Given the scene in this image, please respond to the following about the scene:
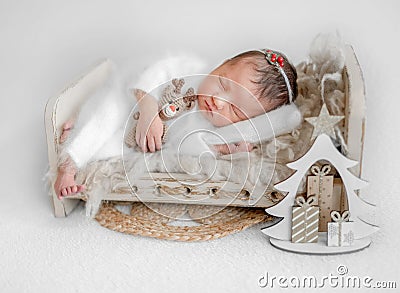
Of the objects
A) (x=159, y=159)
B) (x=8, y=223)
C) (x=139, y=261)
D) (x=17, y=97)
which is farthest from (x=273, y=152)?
(x=17, y=97)

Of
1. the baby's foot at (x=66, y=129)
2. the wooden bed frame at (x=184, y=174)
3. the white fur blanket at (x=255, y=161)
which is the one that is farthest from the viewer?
the baby's foot at (x=66, y=129)

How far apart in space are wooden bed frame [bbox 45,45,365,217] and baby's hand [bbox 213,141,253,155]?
3.6 inches

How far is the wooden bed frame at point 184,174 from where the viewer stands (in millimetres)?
1804

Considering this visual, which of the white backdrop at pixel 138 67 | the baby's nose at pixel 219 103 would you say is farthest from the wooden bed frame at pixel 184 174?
the baby's nose at pixel 219 103

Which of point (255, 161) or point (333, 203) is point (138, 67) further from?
point (333, 203)

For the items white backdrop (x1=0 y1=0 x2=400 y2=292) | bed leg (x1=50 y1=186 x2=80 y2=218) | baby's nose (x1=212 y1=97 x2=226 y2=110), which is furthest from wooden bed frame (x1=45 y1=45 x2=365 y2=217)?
baby's nose (x1=212 y1=97 x2=226 y2=110)

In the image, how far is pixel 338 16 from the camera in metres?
2.43

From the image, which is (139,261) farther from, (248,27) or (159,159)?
(248,27)

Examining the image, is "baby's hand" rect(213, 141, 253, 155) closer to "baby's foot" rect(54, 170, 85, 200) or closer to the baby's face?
the baby's face

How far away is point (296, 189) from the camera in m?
1.85

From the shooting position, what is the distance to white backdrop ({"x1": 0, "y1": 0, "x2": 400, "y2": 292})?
5.97 feet

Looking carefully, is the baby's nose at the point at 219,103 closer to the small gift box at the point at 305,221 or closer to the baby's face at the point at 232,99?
the baby's face at the point at 232,99

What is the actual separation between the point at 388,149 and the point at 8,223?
4.34 ft

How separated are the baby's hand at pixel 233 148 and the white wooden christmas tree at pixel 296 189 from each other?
6.2 inches
